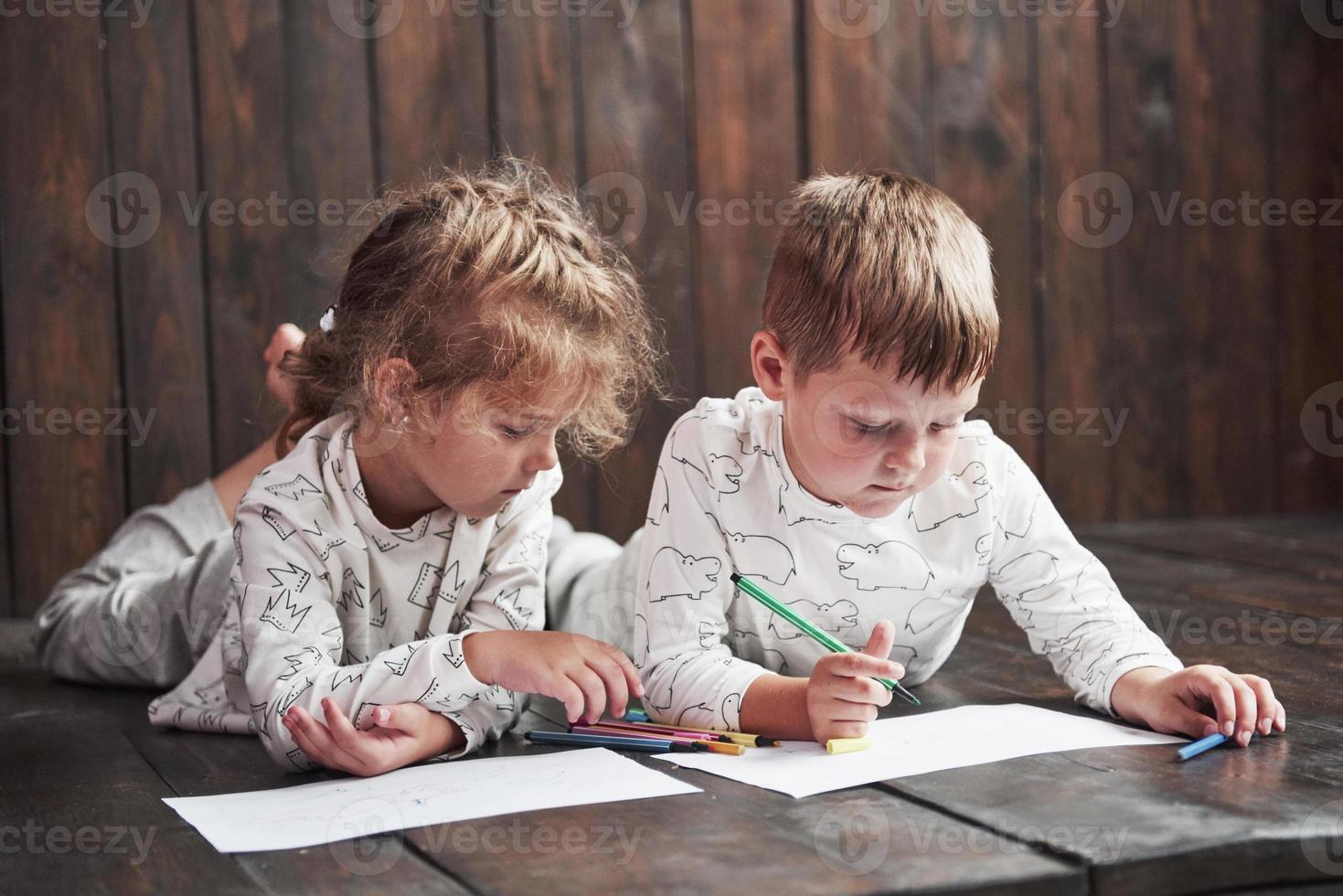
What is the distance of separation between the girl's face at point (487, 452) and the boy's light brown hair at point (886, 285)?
0.71 ft

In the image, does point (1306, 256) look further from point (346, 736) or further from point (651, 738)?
point (346, 736)

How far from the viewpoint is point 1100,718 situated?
4.09 feet

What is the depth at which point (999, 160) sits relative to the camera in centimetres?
254

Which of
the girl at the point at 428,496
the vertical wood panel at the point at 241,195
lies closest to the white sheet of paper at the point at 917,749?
the girl at the point at 428,496

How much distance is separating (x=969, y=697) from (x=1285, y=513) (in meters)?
1.61

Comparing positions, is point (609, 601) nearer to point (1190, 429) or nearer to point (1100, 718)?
point (1100, 718)

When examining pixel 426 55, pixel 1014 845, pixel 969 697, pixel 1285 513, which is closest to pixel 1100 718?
pixel 969 697

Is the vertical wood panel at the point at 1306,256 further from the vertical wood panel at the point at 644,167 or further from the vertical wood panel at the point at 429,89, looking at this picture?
the vertical wood panel at the point at 429,89

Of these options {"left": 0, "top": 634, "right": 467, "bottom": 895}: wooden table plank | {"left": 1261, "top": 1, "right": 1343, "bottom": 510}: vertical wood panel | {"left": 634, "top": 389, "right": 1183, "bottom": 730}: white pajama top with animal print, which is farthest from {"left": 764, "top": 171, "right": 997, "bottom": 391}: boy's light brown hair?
{"left": 1261, "top": 1, "right": 1343, "bottom": 510}: vertical wood panel

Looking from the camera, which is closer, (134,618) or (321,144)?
(134,618)

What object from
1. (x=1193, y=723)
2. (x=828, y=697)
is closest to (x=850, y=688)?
(x=828, y=697)

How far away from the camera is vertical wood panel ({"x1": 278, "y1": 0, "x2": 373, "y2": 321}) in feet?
7.13

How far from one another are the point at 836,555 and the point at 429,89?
1.24 m

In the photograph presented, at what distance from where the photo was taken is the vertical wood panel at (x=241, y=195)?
213 cm
